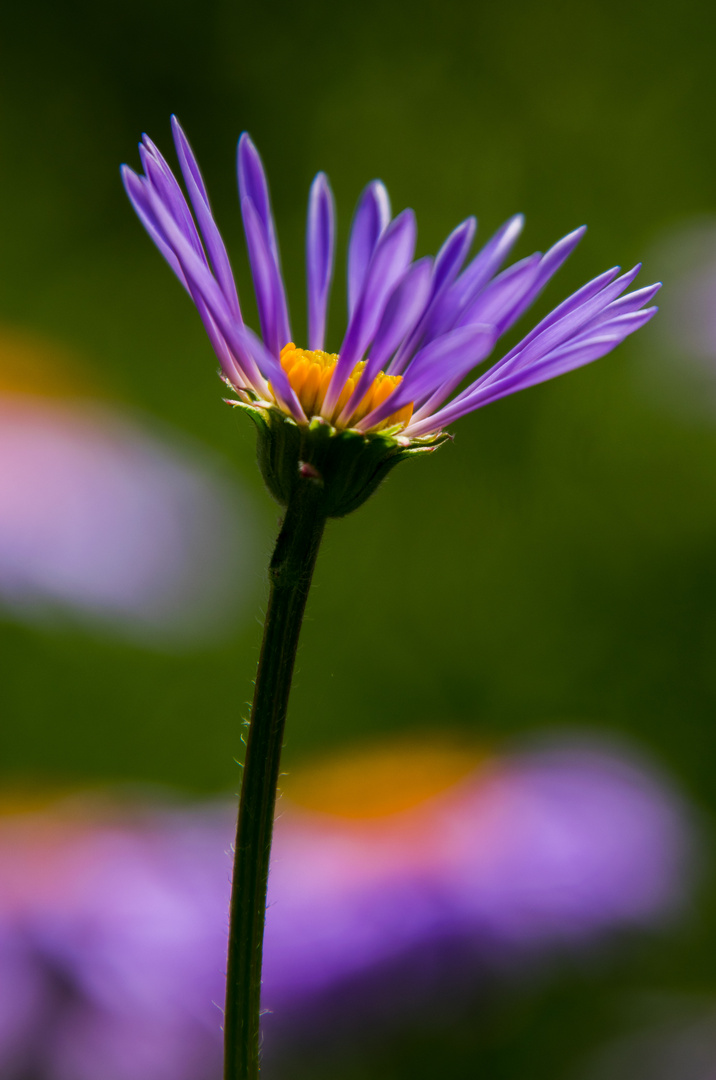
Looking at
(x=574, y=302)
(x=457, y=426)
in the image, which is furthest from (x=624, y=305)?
(x=457, y=426)

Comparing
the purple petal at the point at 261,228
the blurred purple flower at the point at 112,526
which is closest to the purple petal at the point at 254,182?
the purple petal at the point at 261,228

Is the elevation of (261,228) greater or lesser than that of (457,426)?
lesser

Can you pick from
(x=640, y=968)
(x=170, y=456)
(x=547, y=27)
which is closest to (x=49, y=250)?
(x=170, y=456)

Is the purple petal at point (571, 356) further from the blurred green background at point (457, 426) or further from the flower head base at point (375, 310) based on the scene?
the blurred green background at point (457, 426)

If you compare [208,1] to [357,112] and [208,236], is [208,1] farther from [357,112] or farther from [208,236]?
[208,236]

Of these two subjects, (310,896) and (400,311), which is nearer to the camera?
(400,311)

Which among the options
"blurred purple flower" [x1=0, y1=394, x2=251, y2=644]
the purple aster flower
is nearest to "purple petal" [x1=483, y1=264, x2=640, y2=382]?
the purple aster flower

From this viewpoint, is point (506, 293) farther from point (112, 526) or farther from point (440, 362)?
point (112, 526)
